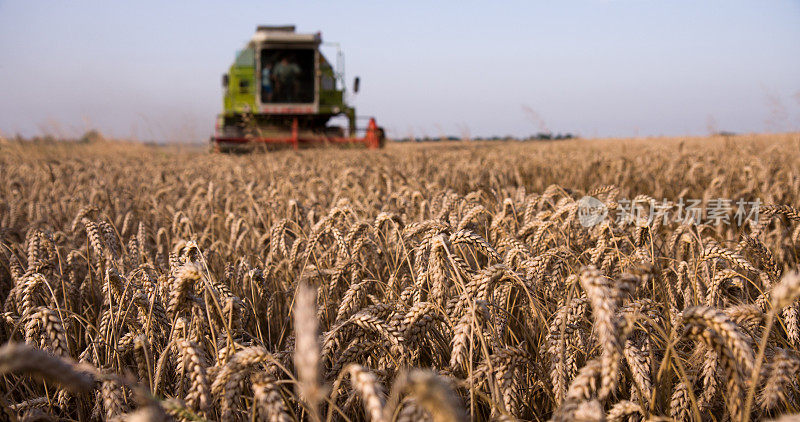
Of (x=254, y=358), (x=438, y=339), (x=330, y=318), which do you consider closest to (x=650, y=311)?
(x=438, y=339)

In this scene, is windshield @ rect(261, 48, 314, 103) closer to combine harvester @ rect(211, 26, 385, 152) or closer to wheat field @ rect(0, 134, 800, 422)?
combine harvester @ rect(211, 26, 385, 152)

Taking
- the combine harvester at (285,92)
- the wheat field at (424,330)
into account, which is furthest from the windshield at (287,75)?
the wheat field at (424,330)

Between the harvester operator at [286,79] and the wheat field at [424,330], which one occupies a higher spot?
the harvester operator at [286,79]

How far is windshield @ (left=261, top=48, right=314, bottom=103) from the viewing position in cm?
1359

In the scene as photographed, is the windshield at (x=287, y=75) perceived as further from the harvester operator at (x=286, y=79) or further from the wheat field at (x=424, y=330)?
the wheat field at (x=424, y=330)

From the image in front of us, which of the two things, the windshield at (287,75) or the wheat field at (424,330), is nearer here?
the wheat field at (424,330)

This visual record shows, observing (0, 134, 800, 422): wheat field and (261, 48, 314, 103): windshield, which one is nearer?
(0, 134, 800, 422): wheat field

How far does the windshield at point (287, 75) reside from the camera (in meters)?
13.6

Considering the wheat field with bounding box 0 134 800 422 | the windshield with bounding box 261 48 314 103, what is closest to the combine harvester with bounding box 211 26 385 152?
the windshield with bounding box 261 48 314 103

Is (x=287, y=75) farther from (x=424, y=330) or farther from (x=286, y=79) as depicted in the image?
(x=424, y=330)

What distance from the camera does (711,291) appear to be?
55.7 inches

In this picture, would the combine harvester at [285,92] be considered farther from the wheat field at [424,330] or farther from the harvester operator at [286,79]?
the wheat field at [424,330]

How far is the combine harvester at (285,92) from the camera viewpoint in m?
13.2

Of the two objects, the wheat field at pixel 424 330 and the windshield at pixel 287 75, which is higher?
the windshield at pixel 287 75
